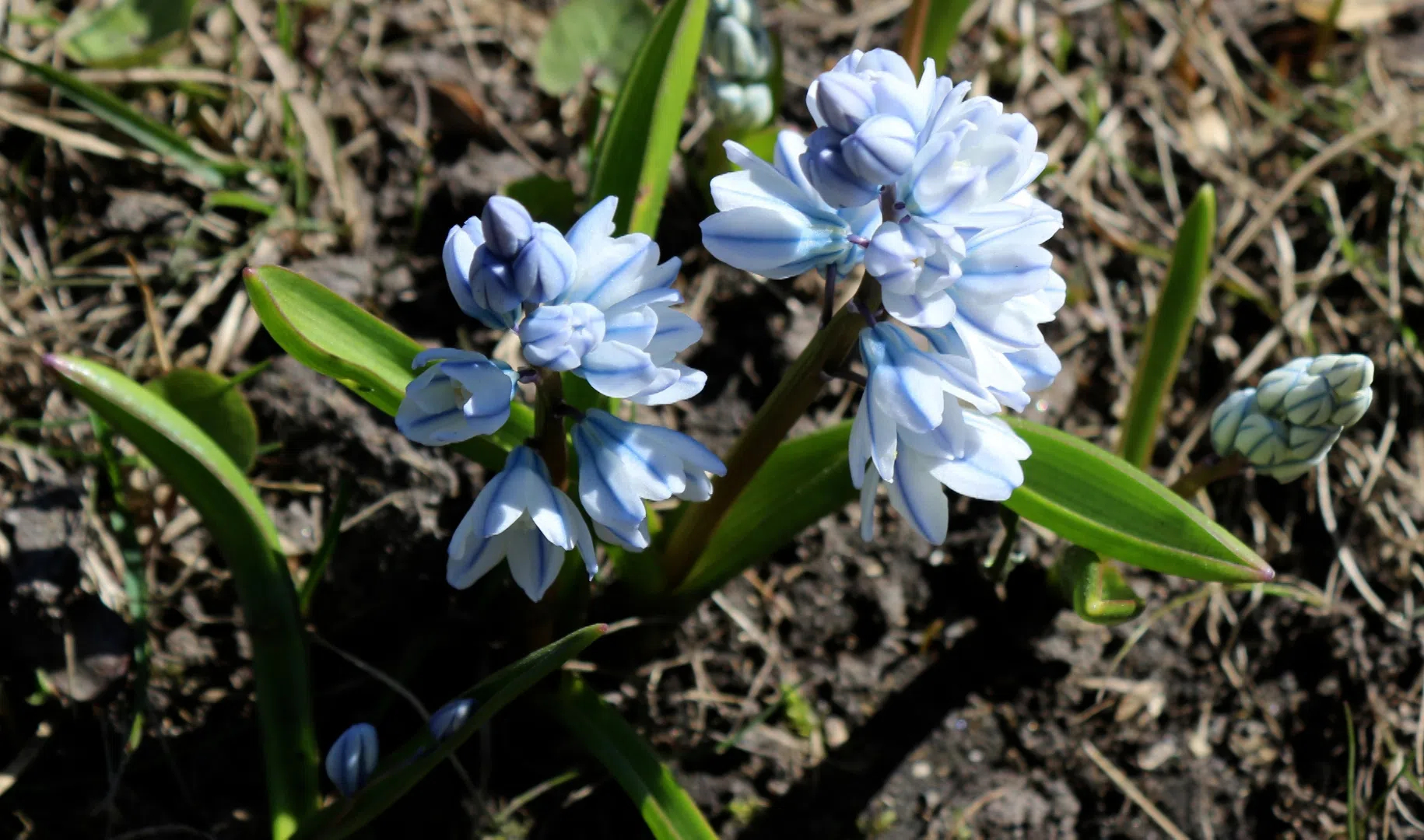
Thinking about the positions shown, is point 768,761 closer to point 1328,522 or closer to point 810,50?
point 1328,522

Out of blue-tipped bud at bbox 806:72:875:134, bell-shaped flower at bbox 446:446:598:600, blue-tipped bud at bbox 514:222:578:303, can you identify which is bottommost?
bell-shaped flower at bbox 446:446:598:600

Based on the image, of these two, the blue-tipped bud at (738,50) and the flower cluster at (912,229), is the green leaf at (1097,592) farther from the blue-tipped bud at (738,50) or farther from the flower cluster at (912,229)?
the blue-tipped bud at (738,50)

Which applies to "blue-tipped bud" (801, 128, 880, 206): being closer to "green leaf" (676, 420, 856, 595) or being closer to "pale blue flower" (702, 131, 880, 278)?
"pale blue flower" (702, 131, 880, 278)

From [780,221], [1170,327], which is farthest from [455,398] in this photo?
[1170,327]

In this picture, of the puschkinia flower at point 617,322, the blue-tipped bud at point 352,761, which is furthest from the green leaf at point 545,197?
the blue-tipped bud at point 352,761

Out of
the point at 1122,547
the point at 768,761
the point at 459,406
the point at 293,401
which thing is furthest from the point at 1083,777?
the point at 293,401

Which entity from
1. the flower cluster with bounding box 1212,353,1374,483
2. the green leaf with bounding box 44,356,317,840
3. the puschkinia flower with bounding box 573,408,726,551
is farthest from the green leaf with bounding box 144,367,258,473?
the flower cluster with bounding box 1212,353,1374,483
